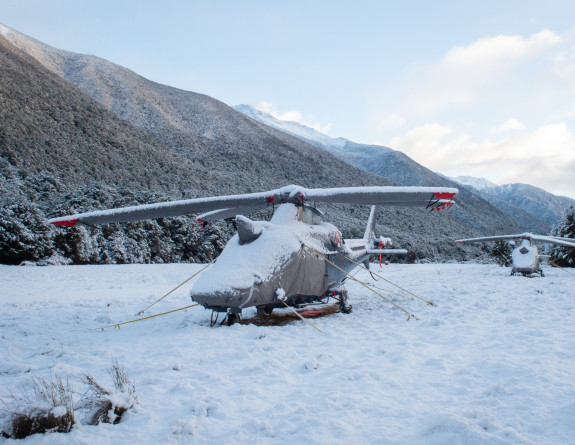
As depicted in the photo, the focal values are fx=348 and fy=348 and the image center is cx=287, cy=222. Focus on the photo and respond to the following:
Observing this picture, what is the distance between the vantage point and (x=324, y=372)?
4531 mm

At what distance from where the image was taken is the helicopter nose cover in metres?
6.17

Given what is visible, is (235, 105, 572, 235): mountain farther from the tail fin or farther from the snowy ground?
the snowy ground

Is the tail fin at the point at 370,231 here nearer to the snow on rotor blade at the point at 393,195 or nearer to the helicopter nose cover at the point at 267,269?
the helicopter nose cover at the point at 267,269

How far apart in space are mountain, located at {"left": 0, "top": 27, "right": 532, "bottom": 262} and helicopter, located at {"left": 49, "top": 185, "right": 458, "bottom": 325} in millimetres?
13478

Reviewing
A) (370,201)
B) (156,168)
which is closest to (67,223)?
(370,201)

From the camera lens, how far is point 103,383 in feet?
13.3

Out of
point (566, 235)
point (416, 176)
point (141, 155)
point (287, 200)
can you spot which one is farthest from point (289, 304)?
point (416, 176)

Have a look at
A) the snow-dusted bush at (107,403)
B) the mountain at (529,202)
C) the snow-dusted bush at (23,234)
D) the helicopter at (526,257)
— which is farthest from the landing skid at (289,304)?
the mountain at (529,202)

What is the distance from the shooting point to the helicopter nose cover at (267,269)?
20.2 feet

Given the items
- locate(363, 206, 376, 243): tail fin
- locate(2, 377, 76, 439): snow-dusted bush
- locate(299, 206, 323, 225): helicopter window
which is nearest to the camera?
locate(2, 377, 76, 439): snow-dusted bush

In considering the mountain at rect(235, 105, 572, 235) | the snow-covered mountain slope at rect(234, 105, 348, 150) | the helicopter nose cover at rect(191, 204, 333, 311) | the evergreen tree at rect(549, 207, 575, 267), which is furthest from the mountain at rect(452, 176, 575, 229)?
the helicopter nose cover at rect(191, 204, 333, 311)

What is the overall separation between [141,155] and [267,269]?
142 feet

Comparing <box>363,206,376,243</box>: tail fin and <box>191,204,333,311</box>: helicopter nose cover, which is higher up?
<box>363,206,376,243</box>: tail fin

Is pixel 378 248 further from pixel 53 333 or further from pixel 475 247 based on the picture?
pixel 475 247
